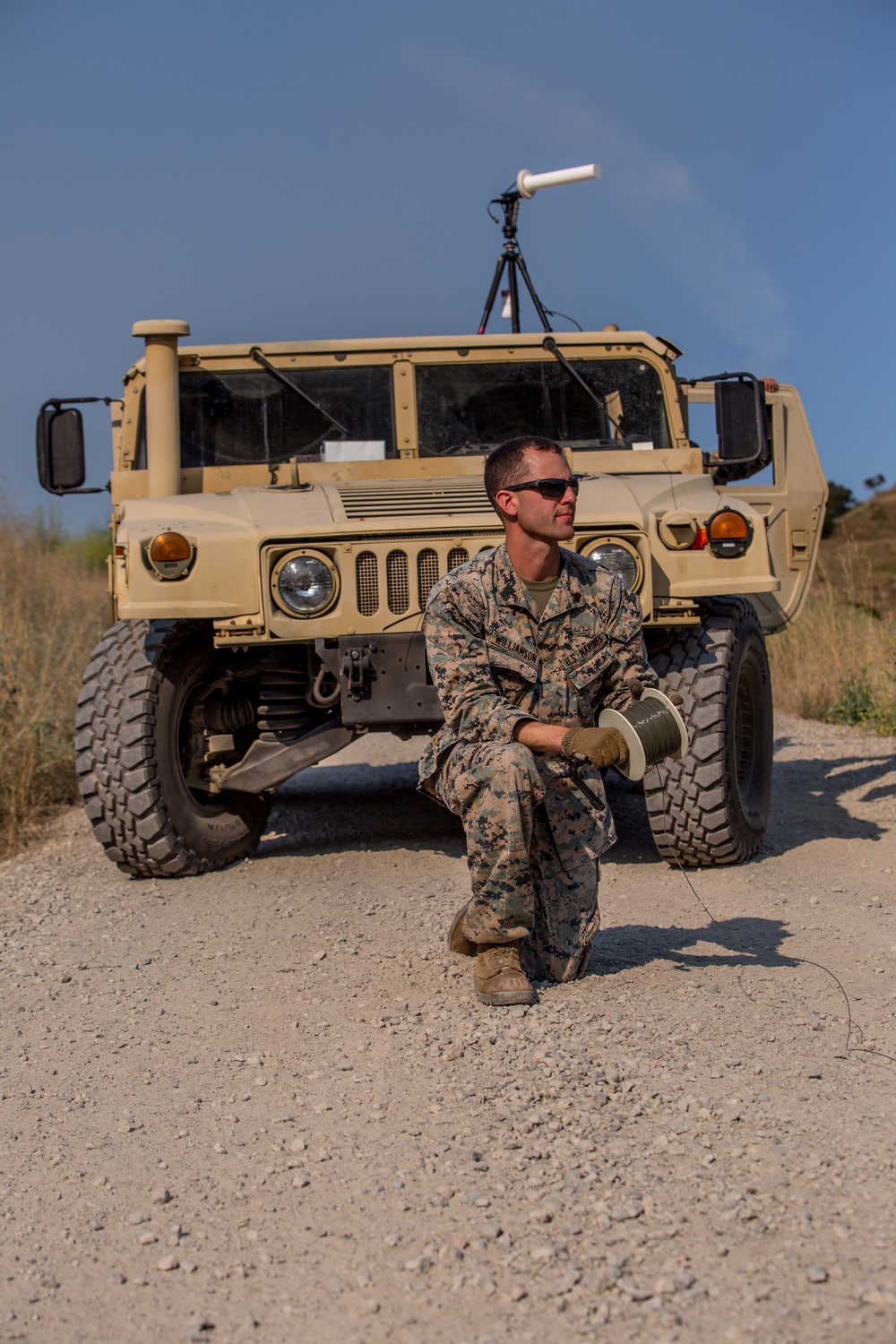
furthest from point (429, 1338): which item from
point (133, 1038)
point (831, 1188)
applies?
point (133, 1038)

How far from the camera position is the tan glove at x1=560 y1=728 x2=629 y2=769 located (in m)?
3.01

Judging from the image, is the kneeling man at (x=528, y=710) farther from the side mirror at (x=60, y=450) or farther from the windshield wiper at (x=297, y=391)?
the side mirror at (x=60, y=450)

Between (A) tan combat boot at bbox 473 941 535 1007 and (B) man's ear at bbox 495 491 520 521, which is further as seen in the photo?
(B) man's ear at bbox 495 491 520 521

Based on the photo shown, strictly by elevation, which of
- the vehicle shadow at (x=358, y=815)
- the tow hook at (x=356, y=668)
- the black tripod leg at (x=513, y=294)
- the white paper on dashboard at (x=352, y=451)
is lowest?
the vehicle shadow at (x=358, y=815)

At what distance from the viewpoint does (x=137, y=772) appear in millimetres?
4918

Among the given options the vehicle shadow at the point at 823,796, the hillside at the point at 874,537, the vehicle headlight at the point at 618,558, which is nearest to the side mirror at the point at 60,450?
the vehicle headlight at the point at 618,558

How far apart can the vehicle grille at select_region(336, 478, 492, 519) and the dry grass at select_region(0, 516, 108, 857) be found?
8.19 feet

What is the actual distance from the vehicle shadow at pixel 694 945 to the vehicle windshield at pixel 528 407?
7.65 feet

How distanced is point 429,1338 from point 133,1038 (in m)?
1.57

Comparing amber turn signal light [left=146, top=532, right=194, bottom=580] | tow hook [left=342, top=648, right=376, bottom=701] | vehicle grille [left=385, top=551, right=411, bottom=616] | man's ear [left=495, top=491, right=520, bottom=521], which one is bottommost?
tow hook [left=342, top=648, right=376, bottom=701]

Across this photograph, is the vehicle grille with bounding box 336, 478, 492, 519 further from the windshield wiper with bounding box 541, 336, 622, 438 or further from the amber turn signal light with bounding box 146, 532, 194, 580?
the windshield wiper with bounding box 541, 336, 622, 438

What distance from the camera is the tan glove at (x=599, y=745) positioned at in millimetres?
3014

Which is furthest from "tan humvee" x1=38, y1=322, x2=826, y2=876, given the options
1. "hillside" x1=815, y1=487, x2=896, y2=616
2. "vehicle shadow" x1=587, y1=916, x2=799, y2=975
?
"hillside" x1=815, y1=487, x2=896, y2=616

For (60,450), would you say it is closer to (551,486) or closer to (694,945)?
(551,486)
